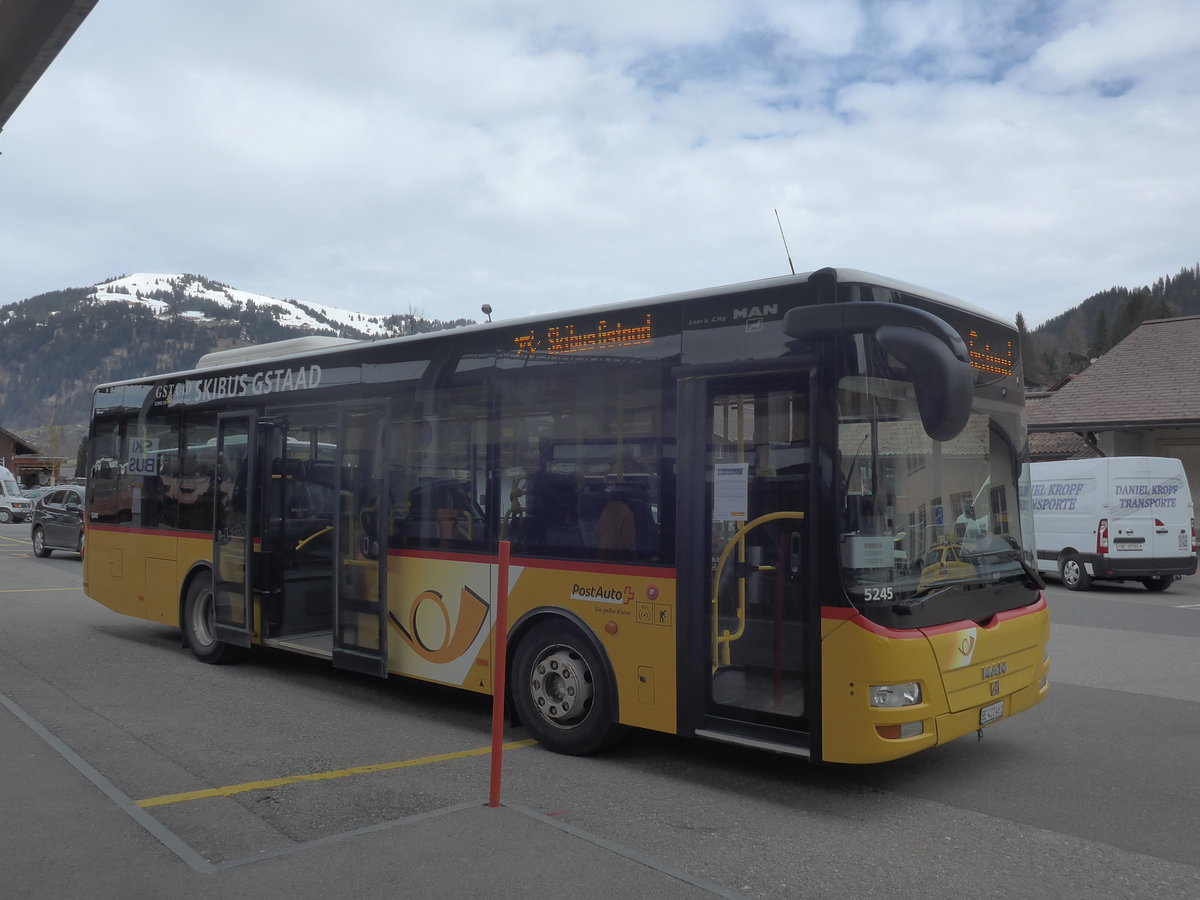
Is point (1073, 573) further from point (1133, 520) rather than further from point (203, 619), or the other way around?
point (203, 619)

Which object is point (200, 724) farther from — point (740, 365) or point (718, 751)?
point (740, 365)

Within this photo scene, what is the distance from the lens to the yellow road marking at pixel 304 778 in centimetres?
568

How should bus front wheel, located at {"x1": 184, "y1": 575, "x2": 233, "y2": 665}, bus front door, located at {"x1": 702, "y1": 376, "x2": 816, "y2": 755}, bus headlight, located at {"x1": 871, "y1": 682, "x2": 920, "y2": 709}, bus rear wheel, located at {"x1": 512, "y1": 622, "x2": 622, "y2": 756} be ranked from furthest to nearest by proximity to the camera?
bus front wheel, located at {"x1": 184, "y1": 575, "x2": 233, "y2": 665}, bus rear wheel, located at {"x1": 512, "y1": 622, "x2": 622, "y2": 756}, bus front door, located at {"x1": 702, "y1": 376, "x2": 816, "y2": 755}, bus headlight, located at {"x1": 871, "y1": 682, "x2": 920, "y2": 709}

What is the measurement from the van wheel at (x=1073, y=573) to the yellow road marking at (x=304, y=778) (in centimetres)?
1456

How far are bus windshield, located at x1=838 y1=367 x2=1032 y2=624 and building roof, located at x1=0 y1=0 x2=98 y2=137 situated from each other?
5.07 meters

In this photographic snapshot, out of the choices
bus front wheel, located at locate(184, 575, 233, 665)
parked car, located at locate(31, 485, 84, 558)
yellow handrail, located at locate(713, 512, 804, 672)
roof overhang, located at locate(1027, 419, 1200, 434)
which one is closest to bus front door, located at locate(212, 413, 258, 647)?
bus front wheel, located at locate(184, 575, 233, 665)

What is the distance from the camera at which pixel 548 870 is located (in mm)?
4504

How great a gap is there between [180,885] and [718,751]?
11.9ft

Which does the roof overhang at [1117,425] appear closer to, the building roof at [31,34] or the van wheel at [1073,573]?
the van wheel at [1073,573]

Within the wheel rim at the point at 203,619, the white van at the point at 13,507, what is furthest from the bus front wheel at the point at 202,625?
the white van at the point at 13,507

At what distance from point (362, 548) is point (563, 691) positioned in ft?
8.02

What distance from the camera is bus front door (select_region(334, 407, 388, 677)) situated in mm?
8133

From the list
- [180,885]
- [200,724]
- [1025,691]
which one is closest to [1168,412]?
[1025,691]

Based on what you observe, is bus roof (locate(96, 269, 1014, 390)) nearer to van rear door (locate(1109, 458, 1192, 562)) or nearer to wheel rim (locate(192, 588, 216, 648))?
wheel rim (locate(192, 588, 216, 648))
